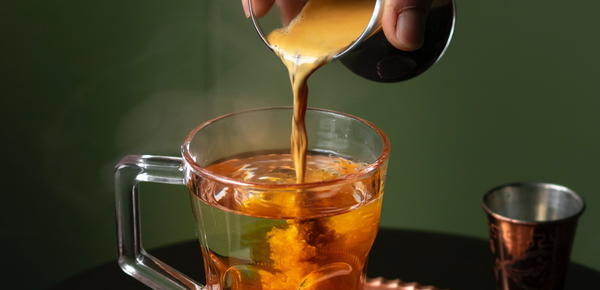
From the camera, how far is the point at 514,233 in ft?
3.41

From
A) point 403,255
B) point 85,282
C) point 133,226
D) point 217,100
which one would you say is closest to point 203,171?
point 133,226

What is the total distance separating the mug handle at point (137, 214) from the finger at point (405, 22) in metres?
0.36

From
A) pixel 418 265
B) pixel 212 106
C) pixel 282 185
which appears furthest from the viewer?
pixel 212 106

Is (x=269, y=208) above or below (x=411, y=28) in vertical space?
below

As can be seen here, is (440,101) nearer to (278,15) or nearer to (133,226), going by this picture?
(278,15)

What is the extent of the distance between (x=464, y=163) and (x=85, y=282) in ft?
4.40

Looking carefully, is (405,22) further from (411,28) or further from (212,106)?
(212,106)

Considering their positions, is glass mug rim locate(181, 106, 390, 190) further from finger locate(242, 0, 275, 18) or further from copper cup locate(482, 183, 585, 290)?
copper cup locate(482, 183, 585, 290)

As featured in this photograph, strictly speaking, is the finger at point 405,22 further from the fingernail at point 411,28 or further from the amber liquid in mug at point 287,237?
the amber liquid in mug at point 287,237

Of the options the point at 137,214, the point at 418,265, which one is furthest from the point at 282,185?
the point at 418,265

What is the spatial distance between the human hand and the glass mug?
0.15 m

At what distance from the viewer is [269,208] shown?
632 millimetres

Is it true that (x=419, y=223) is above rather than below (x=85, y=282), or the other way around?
below

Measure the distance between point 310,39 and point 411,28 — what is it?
0.15 m
